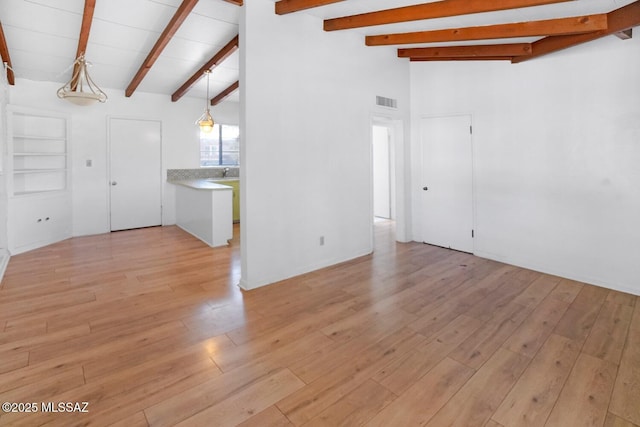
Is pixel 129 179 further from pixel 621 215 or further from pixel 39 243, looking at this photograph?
pixel 621 215

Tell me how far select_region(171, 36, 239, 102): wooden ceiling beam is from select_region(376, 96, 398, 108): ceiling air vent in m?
2.19

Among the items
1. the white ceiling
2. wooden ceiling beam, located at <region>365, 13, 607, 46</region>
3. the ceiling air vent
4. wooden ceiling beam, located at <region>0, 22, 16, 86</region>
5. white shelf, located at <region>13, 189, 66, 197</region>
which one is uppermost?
the white ceiling

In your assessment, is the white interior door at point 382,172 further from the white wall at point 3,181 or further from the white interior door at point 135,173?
the white wall at point 3,181

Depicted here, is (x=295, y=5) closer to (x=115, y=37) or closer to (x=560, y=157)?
(x=115, y=37)

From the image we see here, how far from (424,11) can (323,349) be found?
336 centimetres

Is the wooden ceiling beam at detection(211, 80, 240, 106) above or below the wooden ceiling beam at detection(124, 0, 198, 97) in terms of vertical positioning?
above

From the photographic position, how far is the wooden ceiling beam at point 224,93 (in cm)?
665

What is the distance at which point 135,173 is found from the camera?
6793 millimetres

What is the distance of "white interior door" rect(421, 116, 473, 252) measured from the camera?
477cm

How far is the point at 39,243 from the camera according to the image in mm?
5254

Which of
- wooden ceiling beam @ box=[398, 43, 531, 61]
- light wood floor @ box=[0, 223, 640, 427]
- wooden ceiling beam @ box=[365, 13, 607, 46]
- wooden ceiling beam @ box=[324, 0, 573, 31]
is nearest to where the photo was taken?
light wood floor @ box=[0, 223, 640, 427]

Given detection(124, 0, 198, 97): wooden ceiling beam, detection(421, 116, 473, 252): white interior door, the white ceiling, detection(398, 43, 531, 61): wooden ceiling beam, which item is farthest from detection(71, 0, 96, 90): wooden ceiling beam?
detection(421, 116, 473, 252): white interior door

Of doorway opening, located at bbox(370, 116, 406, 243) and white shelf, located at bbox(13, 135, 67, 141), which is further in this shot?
doorway opening, located at bbox(370, 116, 406, 243)

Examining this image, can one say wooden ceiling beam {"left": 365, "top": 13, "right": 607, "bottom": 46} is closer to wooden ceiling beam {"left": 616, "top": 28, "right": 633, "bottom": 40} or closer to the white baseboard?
wooden ceiling beam {"left": 616, "top": 28, "right": 633, "bottom": 40}
